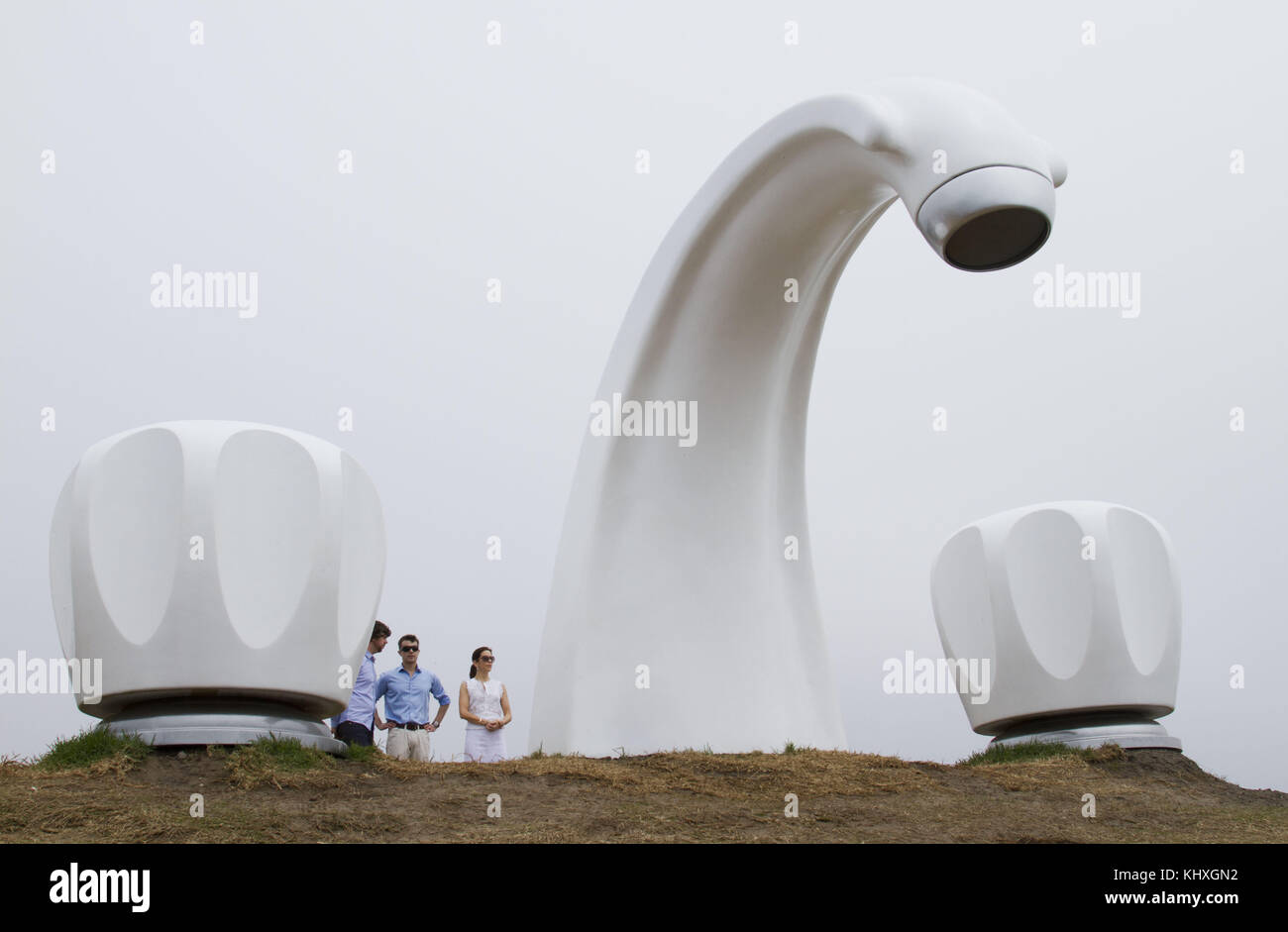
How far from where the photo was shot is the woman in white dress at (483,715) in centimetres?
948

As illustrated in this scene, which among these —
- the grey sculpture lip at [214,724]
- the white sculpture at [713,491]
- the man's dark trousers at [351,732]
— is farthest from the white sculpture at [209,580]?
the white sculpture at [713,491]

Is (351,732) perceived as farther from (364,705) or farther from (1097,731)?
(1097,731)

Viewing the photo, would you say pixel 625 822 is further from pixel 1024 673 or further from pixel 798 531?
pixel 1024 673

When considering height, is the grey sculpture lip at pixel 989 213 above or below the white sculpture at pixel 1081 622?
above

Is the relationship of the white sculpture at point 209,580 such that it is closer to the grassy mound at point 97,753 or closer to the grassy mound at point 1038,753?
the grassy mound at point 97,753

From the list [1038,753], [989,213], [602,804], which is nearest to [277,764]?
[602,804]

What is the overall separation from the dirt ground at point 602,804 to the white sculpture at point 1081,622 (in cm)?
206

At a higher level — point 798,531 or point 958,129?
point 958,129

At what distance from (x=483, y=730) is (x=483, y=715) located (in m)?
0.13

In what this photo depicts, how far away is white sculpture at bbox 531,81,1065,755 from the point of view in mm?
10031

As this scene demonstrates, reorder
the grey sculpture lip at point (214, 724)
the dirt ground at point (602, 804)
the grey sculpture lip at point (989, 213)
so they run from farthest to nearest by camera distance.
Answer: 1. the grey sculpture lip at point (989, 213)
2. the grey sculpture lip at point (214, 724)
3. the dirt ground at point (602, 804)
